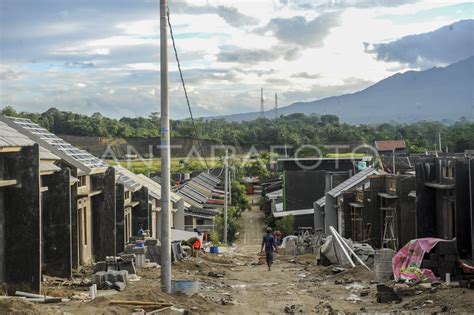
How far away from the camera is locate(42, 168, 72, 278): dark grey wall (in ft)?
67.8

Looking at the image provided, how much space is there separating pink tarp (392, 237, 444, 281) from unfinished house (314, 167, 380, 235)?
19.4 m

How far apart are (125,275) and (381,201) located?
Result: 50.0ft

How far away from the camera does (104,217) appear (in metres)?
27.5

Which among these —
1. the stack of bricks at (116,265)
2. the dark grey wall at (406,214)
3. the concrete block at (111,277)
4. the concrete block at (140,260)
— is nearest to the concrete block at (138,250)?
the concrete block at (140,260)

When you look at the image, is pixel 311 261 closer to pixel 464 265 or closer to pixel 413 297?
pixel 464 265

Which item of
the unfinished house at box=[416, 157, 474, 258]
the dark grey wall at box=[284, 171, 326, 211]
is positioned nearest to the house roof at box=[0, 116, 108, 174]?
the unfinished house at box=[416, 157, 474, 258]

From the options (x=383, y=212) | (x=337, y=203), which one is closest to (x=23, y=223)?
(x=383, y=212)

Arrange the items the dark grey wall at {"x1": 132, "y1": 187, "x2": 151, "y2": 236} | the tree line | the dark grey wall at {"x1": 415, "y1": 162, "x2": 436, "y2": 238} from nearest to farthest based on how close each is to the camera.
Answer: the dark grey wall at {"x1": 415, "y1": 162, "x2": 436, "y2": 238}, the dark grey wall at {"x1": 132, "y1": 187, "x2": 151, "y2": 236}, the tree line

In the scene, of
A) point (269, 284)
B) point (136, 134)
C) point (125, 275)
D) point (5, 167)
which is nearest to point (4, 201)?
point (5, 167)

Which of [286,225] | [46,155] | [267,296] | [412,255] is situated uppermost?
[46,155]

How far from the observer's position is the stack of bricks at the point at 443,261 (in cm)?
1875

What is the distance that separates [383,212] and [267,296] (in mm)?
13398

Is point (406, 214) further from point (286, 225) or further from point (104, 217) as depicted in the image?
point (286, 225)

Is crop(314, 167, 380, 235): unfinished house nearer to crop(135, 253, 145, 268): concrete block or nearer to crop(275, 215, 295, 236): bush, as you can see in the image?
crop(275, 215, 295, 236): bush
